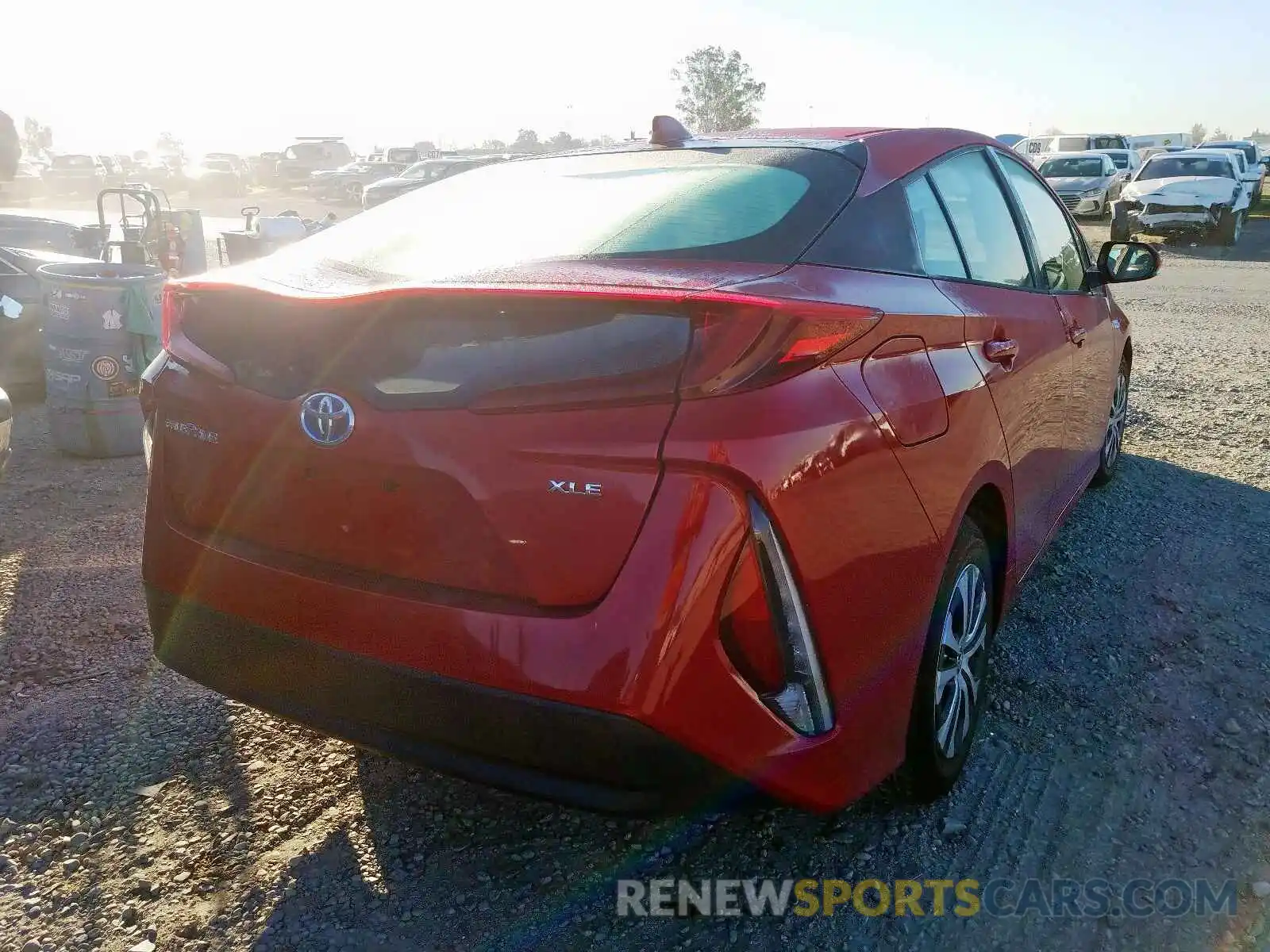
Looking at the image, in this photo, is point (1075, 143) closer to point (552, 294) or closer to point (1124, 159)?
point (1124, 159)

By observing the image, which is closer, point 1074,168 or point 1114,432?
point 1114,432

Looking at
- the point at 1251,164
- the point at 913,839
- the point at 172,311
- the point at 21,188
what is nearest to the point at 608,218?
the point at 172,311

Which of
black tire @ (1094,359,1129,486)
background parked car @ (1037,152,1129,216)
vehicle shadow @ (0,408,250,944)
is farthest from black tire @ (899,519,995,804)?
background parked car @ (1037,152,1129,216)

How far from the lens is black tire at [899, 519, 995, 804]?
7.75 feet

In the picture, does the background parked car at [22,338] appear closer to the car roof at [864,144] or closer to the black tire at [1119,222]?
the car roof at [864,144]

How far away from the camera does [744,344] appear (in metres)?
1.76

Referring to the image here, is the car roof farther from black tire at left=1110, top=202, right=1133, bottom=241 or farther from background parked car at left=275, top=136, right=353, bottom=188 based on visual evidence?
background parked car at left=275, top=136, right=353, bottom=188

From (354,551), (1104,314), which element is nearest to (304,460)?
(354,551)

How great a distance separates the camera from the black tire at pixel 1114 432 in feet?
15.9

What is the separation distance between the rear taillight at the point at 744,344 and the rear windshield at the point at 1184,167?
22.9 meters

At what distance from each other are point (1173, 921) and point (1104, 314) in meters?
2.75

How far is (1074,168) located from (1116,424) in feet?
75.4

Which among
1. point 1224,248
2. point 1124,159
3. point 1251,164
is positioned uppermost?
point 1124,159

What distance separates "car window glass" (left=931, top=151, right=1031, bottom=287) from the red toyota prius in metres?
0.34
